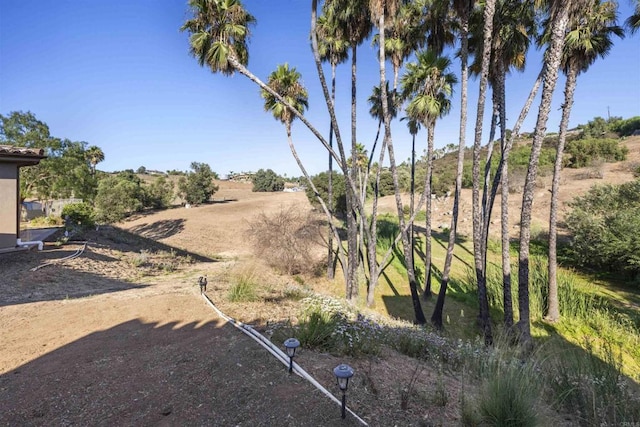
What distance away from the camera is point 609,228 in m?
14.0

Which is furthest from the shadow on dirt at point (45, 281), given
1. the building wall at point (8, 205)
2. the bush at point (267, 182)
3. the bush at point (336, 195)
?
the bush at point (267, 182)

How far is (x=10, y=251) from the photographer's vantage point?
1138 centimetres

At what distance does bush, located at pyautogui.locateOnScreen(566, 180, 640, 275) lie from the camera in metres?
12.7

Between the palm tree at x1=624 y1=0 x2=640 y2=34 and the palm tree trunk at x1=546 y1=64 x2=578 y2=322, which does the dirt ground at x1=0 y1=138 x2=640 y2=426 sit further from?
the palm tree at x1=624 y1=0 x2=640 y2=34

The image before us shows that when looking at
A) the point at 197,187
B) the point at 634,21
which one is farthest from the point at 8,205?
the point at 197,187

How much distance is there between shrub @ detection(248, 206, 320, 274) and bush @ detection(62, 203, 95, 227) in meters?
10.2

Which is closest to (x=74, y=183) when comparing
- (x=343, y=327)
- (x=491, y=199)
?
(x=343, y=327)

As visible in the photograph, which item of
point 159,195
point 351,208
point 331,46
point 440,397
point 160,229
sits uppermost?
point 331,46

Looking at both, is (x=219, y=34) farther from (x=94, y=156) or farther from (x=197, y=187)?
(x=94, y=156)

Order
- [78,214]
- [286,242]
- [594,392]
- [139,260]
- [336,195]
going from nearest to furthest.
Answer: [594,392] → [139,260] → [286,242] → [78,214] → [336,195]

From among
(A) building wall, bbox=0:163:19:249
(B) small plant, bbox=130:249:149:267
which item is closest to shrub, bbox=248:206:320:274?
(B) small plant, bbox=130:249:149:267

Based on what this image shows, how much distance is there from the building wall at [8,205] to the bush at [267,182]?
191 feet

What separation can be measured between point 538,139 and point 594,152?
36233 mm

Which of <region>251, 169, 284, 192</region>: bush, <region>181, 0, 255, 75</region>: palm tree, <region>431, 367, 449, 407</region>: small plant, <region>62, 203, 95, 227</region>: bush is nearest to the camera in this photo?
<region>431, 367, 449, 407</region>: small plant
